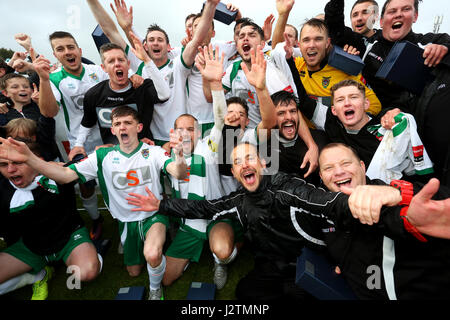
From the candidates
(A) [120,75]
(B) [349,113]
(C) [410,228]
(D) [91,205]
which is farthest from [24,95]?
(C) [410,228]

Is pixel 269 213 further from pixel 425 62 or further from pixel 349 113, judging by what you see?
pixel 425 62

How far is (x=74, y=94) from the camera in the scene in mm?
3221

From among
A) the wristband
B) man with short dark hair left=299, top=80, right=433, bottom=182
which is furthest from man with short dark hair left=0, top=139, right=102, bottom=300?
man with short dark hair left=299, top=80, right=433, bottom=182

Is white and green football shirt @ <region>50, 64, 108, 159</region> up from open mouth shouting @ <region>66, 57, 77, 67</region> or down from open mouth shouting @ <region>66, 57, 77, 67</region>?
down

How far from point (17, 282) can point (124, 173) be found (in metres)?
1.44

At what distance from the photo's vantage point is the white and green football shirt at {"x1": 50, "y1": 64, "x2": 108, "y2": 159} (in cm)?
321

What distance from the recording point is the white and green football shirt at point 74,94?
3.21 metres

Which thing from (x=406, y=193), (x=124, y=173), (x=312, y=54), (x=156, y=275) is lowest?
(x=156, y=275)

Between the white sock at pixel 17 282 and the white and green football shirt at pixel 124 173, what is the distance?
3.23 feet

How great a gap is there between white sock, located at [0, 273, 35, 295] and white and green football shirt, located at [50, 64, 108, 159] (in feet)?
5.22

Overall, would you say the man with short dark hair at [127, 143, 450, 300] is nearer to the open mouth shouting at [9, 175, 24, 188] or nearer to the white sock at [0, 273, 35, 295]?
the open mouth shouting at [9, 175, 24, 188]

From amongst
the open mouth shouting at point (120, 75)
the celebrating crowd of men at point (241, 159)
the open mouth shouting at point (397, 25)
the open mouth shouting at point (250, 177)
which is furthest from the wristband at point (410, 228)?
the open mouth shouting at point (120, 75)

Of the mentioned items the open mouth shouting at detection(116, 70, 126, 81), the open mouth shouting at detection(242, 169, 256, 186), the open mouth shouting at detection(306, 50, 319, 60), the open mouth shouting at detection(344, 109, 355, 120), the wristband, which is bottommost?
the open mouth shouting at detection(242, 169, 256, 186)
